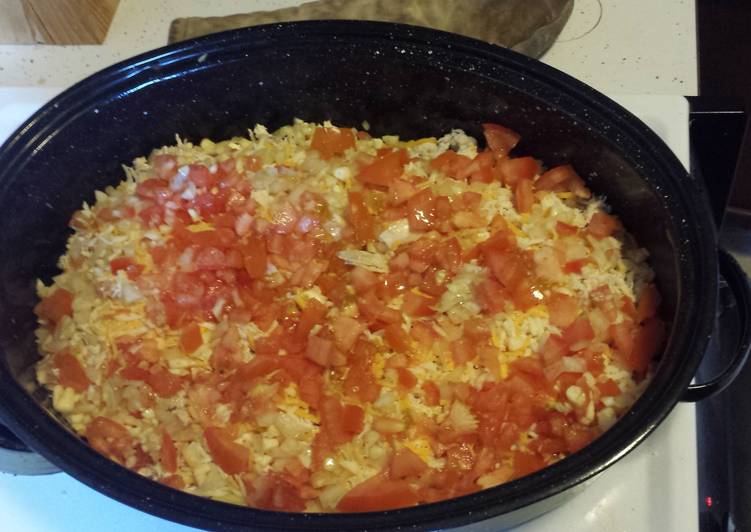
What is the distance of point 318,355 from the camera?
1.13m

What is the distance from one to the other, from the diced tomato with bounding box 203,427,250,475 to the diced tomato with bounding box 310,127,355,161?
531mm

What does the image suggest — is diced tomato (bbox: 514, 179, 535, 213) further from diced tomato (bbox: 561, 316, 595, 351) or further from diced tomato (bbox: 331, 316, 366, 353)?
diced tomato (bbox: 331, 316, 366, 353)

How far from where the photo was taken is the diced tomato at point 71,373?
1162 mm

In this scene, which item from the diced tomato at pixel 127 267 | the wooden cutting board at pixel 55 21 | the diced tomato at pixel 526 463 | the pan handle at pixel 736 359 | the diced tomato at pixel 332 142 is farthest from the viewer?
the wooden cutting board at pixel 55 21

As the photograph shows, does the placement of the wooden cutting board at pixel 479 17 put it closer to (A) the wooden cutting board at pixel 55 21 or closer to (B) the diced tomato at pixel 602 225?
(A) the wooden cutting board at pixel 55 21

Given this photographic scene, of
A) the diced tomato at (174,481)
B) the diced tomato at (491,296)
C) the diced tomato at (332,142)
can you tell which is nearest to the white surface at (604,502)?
the diced tomato at (174,481)

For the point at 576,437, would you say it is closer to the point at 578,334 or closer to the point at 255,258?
the point at 578,334

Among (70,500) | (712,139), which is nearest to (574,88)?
(712,139)

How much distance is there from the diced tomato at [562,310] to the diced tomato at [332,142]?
46cm

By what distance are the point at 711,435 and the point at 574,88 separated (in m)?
0.80

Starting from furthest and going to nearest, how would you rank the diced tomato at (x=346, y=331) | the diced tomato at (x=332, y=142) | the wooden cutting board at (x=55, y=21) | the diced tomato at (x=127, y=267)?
1. the wooden cutting board at (x=55, y=21)
2. the diced tomato at (x=332, y=142)
3. the diced tomato at (x=127, y=267)
4. the diced tomato at (x=346, y=331)

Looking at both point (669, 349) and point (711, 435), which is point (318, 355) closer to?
point (669, 349)

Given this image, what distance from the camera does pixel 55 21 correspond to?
1579mm

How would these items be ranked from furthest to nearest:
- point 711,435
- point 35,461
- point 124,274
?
point 711,435
point 124,274
point 35,461
